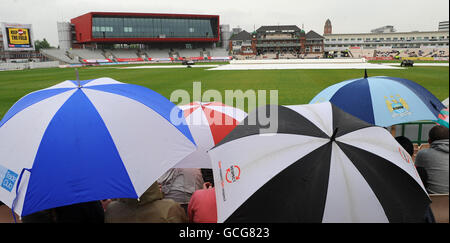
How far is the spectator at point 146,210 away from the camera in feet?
7.02

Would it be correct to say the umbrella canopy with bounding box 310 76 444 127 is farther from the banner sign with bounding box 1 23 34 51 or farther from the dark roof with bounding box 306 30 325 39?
the dark roof with bounding box 306 30 325 39

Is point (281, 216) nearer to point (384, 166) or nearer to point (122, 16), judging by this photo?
point (384, 166)

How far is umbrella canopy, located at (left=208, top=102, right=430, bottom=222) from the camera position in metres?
1.56

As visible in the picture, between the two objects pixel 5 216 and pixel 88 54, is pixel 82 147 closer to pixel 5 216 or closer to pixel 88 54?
pixel 5 216

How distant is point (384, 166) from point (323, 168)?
417 mm

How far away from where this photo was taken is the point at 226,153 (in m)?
2.19

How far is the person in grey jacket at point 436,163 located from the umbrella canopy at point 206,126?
81.9 inches

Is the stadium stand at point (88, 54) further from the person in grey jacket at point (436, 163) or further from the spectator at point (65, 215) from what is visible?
the person in grey jacket at point (436, 163)

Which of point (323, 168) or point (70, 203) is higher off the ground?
point (323, 168)

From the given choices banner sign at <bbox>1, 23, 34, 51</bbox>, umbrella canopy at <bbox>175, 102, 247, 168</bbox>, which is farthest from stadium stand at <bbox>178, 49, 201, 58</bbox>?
umbrella canopy at <bbox>175, 102, 247, 168</bbox>

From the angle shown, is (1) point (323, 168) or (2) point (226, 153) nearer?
(1) point (323, 168)

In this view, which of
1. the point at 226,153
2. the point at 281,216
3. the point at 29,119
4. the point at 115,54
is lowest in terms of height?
the point at 281,216

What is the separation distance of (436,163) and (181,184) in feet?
Answer: 7.82
